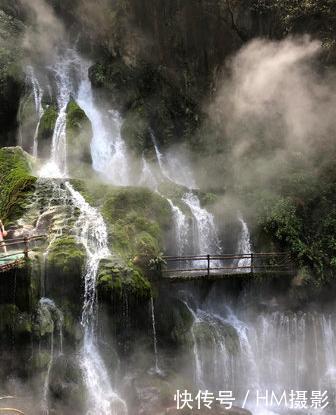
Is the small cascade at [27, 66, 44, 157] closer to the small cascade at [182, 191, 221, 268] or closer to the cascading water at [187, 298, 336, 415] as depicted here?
the small cascade at [182, 191, 221, 268]

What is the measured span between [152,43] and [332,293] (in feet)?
52.9

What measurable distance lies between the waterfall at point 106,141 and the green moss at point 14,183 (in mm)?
3936

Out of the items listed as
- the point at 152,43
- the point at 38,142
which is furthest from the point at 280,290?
the point at 152,43

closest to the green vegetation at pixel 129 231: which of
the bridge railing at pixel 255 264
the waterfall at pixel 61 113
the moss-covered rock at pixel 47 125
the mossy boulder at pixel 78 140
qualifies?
the bridge railing at pixel 255 264

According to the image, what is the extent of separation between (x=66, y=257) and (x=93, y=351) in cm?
283

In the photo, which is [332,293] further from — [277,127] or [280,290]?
[277,127]

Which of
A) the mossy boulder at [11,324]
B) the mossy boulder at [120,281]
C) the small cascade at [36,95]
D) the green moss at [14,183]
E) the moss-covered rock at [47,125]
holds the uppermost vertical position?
the small cascade at [36,95]

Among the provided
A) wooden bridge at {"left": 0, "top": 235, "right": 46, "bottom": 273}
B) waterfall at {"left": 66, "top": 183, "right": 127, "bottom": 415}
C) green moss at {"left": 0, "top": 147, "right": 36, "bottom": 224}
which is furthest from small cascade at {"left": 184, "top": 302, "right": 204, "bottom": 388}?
green moss at {"left": 0, "top": 147, "right": 36, "bottom": 224}

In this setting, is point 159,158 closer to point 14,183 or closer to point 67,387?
point 14,183

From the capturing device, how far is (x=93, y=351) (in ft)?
40.5

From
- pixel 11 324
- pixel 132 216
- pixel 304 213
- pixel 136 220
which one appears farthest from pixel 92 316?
pixel 304 213

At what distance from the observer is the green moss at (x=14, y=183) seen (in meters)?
14.8

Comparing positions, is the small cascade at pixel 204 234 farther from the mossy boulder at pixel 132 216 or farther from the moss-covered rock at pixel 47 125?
the moss-covered rock at pixel 47 125

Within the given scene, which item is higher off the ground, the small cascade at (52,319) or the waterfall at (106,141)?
the waterfall at (106,141)
